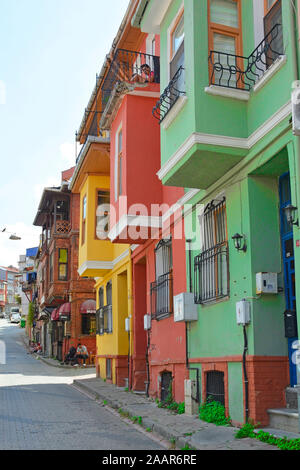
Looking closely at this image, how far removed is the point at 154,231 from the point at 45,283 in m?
27.1

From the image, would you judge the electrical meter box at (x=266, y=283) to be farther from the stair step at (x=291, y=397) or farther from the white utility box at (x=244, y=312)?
the stair step at (x=291, y=397)

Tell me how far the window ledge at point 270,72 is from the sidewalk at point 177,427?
5182 millimetres

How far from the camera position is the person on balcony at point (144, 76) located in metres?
13.2

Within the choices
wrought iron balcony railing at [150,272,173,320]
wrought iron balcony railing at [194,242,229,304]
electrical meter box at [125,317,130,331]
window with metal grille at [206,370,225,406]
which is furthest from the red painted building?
electrical meter box at [125,317,130,331]

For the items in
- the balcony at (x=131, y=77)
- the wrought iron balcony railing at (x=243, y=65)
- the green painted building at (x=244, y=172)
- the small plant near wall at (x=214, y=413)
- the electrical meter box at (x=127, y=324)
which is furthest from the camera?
the electrical meter box at (x=127, y=324)

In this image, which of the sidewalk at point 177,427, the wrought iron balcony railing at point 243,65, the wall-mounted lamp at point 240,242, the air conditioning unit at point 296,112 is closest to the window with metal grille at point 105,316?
the sidewalk at point 177,427

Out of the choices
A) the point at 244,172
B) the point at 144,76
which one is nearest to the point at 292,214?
the point at 244,172

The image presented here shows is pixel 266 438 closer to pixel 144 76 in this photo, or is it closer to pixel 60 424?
pixel 60 424

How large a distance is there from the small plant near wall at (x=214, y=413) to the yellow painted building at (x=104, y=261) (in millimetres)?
6335

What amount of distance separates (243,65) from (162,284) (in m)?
5.65

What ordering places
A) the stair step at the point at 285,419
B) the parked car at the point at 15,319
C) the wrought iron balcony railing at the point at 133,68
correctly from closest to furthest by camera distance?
the stair step at the point at 285,419 → the wrought iron balcony railing at the point at 133,68 → the parked car at the point at 15,319

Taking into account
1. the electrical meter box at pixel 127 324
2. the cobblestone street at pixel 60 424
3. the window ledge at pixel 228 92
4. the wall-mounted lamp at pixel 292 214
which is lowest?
the cobblestone street at pixel 60 424

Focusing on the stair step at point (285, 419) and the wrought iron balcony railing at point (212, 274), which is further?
the wrought iron balcony railing at point (212, 274)

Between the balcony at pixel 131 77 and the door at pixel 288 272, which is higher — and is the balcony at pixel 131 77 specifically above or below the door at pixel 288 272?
above
